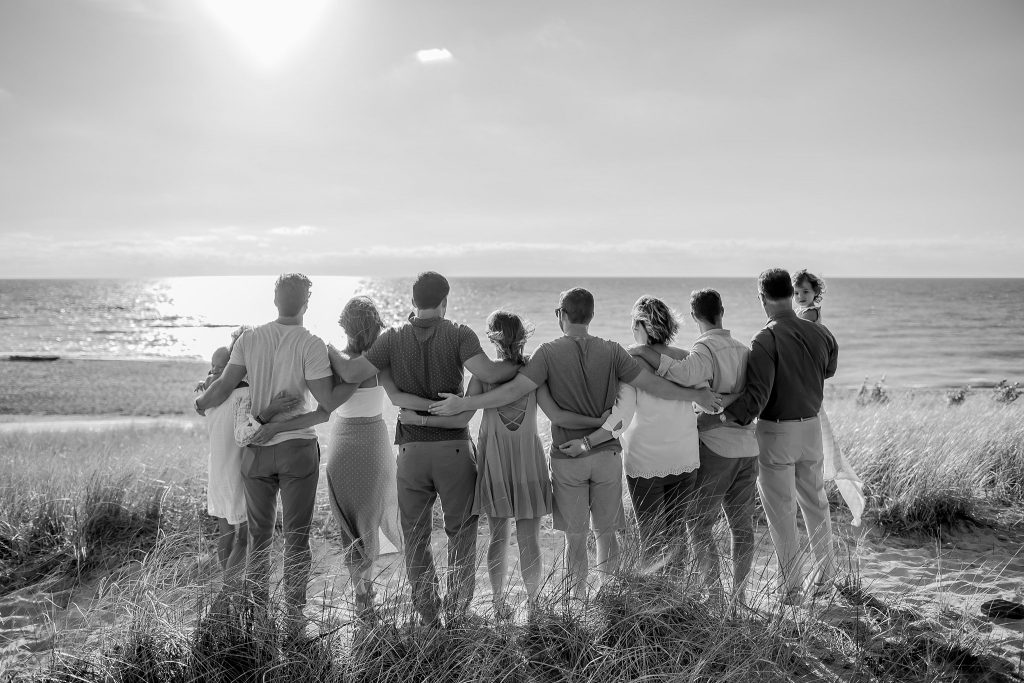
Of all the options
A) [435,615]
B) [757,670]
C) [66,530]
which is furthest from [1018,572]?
[66,530]

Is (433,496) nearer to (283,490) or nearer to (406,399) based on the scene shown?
(406,399)

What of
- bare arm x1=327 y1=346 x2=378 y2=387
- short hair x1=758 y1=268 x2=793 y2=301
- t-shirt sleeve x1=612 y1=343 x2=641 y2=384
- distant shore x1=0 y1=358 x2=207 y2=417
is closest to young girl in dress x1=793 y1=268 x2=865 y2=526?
short hair x1=758 y1=268 x2=793 y2=301

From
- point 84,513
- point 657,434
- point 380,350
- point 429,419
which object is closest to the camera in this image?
point 429,419

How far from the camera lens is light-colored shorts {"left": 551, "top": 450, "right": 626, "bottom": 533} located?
371cm

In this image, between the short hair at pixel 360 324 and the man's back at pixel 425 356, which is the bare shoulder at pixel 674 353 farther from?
the short hair at pixel 360 324

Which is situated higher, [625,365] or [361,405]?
[625,365]

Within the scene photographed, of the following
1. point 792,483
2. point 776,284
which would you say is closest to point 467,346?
point 776,284

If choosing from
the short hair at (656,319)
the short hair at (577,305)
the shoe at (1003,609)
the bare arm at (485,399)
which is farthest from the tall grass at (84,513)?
the shoe at (1003,609)

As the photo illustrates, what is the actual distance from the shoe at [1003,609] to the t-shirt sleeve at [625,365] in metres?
2.67

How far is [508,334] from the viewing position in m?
Result: 3.66

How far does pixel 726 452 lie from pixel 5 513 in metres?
5.60

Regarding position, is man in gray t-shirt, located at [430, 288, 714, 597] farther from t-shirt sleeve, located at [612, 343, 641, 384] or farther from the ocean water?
the ocean water

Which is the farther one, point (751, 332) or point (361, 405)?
point (751, 332)

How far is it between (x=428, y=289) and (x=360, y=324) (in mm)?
522
